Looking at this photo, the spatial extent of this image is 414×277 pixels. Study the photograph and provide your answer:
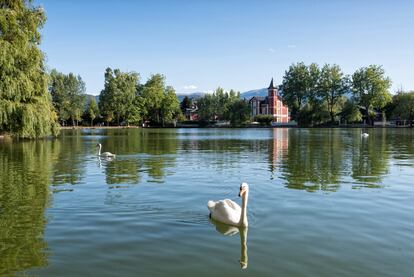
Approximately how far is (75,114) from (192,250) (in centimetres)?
12818

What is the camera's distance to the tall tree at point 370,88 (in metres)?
129

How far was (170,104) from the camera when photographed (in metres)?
155

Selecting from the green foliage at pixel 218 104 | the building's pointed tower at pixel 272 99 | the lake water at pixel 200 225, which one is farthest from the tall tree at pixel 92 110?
the lake water at pixel 200 225

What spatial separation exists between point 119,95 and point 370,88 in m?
78.8

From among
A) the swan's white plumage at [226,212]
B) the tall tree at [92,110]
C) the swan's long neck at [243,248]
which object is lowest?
the swan's long neck at [243,248]

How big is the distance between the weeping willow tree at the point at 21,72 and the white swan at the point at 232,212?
27.4 metres

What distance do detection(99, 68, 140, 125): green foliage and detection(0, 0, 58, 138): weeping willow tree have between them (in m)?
91.7

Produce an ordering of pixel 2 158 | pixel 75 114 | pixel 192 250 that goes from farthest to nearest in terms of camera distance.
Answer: pixel 75 114
pixel 2 158
pixel 192 250

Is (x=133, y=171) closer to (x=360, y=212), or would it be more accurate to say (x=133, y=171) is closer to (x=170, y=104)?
(x=360, y=212)

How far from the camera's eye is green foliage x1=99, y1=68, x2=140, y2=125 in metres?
134

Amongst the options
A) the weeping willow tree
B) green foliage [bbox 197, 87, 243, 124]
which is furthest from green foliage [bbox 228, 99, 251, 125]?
the weeping willow tree

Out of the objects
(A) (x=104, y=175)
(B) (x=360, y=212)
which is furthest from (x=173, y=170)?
(B) (x=360, y=212)

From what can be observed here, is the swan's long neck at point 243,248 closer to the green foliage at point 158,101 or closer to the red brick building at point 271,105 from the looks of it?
the green foliage at point 158,101

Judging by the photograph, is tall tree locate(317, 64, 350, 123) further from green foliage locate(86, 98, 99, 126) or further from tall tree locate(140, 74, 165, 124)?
green foliage locate(86, 98, 99, 126)
